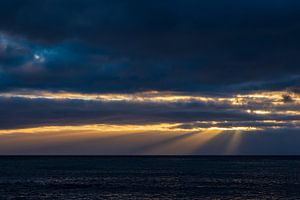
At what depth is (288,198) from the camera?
7656 cm

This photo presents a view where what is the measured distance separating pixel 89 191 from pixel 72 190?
3.80 metres

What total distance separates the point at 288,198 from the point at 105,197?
28609mm

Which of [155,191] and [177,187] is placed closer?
[155,191]

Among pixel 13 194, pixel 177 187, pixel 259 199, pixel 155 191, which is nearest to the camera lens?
pixel 259 199

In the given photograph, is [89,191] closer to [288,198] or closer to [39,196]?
[39,196]

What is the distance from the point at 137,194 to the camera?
8312 cm

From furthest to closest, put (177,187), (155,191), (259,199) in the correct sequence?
1. (177,187)
2. (155,191)
3. (259,199)

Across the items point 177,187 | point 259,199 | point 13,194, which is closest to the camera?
point 259,199

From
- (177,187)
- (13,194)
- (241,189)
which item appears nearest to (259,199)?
(241,189)

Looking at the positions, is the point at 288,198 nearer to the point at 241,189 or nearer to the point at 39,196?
the point at 241,189

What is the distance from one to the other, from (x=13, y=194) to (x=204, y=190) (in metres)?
34.0

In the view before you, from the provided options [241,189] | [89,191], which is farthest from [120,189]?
[241,189]

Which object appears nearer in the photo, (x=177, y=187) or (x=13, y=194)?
(x=13, y=194)

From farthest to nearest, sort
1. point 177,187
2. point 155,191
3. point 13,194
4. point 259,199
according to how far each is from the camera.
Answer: point 177,187 < point 155,191 < point 13,194 < point 259,199
